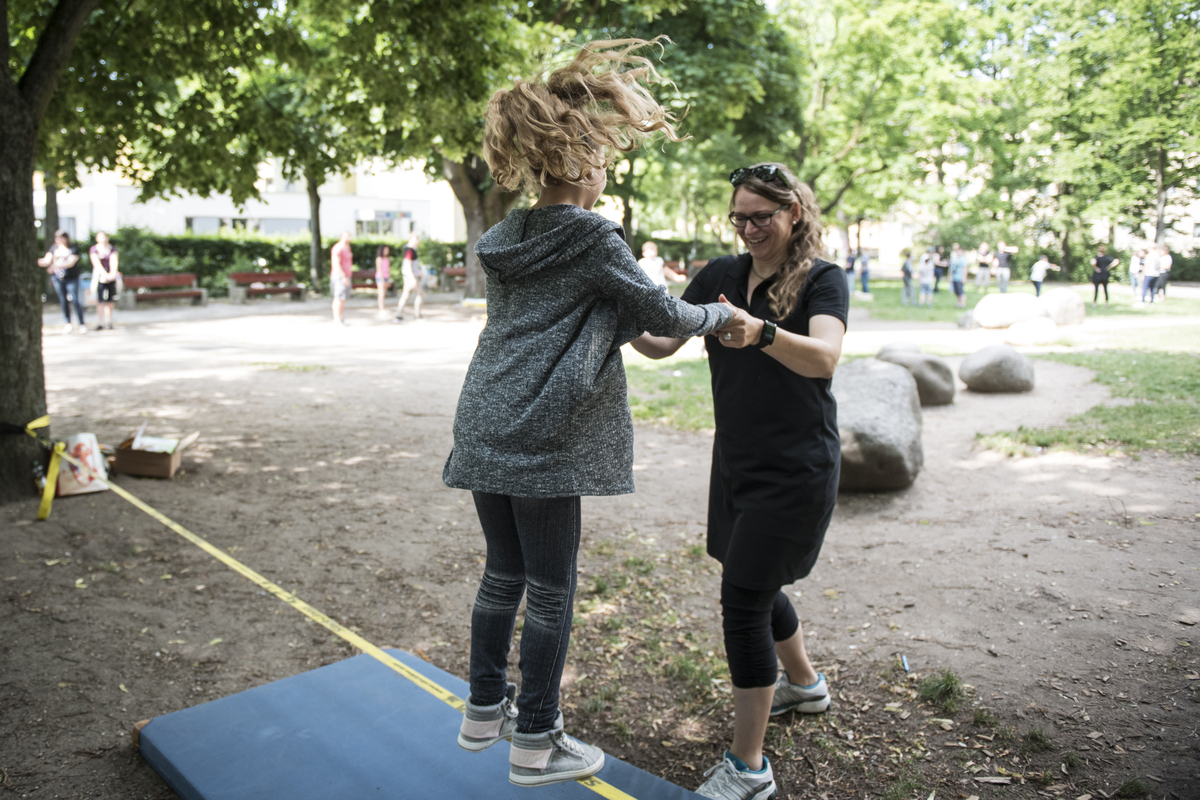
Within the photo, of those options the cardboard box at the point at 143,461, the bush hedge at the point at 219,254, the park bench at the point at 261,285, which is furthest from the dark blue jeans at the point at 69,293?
the cardboard box at the point at 143,461

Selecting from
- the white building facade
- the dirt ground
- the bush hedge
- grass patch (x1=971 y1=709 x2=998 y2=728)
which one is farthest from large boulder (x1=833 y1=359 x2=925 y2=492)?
the white building facade

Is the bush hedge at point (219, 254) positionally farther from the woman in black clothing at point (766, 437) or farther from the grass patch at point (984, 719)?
the grass patch at point (984, 719)

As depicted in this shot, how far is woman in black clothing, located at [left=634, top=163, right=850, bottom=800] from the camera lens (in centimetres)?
279

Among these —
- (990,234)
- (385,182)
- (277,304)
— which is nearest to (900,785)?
(277,304)

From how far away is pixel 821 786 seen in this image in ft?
10.4

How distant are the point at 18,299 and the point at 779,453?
19.6 ft

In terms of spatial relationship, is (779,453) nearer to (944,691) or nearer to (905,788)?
(905,788)

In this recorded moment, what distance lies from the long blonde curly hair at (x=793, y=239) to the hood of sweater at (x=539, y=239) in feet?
2.68

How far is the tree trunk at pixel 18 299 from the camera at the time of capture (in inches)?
237

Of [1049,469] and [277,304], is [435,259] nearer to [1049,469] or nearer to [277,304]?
[277,304]

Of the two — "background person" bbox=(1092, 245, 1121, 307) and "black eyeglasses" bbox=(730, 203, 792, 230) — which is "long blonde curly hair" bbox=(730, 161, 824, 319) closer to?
"black eyeglasses" bbox=(730, 203, 792, 230)

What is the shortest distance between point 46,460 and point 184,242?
2314 centimetres

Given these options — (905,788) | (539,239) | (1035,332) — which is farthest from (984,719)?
(1035,332)

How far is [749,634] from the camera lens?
2.89m
